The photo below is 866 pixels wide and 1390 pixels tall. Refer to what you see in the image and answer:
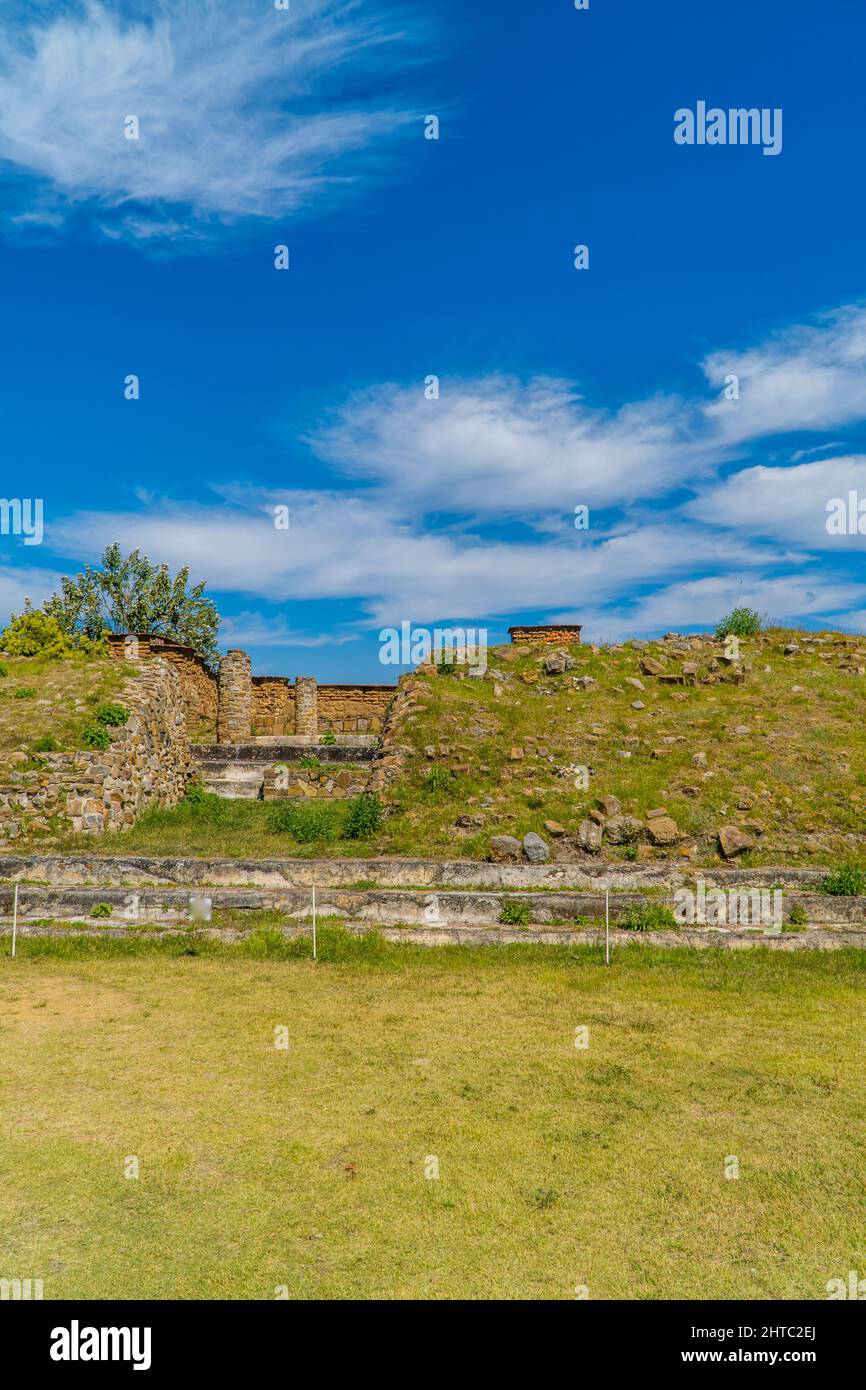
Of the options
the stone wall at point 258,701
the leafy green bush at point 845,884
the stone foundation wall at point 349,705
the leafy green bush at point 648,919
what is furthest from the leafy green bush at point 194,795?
the leafy green bush at point 845,884

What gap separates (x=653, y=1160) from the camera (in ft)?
14.4

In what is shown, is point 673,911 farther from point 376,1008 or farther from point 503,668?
point 503,668

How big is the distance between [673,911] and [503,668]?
9277 millimetres

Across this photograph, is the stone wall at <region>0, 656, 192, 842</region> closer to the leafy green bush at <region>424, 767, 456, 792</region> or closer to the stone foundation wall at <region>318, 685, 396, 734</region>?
the leafy green bush at <region>424, 767, 456, 792</region>

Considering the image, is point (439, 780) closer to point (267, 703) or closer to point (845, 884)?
point (845, 884)

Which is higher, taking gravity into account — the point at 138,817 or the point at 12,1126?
the point at 138,817

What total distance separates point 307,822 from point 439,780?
236 cm

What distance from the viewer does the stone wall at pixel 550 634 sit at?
2006cm

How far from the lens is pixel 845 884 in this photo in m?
10.3

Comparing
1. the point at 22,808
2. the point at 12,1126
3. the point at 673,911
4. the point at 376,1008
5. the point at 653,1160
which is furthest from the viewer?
the point at 22,808

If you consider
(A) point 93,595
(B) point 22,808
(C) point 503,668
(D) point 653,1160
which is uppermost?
(A) point 93,595

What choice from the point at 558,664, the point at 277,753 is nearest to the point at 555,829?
the point at 558,664
